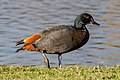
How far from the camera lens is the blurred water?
1402cm

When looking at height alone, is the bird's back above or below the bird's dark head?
below

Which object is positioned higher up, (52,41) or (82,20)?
(82,20)

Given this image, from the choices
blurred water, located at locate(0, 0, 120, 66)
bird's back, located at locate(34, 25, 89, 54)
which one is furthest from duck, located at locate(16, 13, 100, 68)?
blurred water, located at locate(0, 0, 120, 66)

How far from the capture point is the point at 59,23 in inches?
739

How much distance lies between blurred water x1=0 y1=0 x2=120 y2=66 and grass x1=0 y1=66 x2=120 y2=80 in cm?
409

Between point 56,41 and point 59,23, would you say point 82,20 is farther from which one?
point 59,23

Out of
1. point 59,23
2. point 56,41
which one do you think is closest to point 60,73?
point 56,41

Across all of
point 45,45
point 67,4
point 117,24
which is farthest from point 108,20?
point 45,45

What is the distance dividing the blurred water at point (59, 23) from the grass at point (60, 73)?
409 centimetres

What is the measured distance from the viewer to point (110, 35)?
16969 millimetres

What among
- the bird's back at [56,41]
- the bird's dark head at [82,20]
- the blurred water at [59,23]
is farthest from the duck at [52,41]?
the blurred water at [59,23]

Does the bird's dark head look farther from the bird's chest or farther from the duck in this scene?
the duck

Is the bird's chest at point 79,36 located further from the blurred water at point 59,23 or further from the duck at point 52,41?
the blurred water at point 59,23

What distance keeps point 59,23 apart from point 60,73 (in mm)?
10112
